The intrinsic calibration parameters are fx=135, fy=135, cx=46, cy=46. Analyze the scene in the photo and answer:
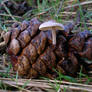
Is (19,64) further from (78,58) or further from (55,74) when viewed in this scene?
(78,58)

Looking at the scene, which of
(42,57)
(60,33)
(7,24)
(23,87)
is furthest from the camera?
(7,24)

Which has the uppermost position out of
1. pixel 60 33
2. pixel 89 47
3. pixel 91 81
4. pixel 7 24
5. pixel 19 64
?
pixel 7 24

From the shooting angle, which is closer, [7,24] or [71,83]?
[71,83]

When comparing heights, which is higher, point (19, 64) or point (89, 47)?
point (89, 47)

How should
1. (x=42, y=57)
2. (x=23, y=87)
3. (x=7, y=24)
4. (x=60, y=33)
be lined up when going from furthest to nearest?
(x=7, y=24), (x=60, y=33), (x=42, y=57), (x=23, y=87)

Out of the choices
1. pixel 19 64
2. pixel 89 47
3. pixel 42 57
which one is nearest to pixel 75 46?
pixel 89 47
